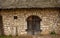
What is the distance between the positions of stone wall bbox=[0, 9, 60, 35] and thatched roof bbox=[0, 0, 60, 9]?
1.47 feet

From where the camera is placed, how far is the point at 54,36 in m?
15.1

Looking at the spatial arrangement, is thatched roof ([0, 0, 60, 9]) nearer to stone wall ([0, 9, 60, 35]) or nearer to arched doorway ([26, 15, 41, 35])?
stone wall ([0, 9, 60, 35])

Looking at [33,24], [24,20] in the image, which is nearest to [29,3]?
[24,20]

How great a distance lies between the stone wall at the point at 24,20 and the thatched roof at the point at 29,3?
1.47 feet

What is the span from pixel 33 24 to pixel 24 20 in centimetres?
88

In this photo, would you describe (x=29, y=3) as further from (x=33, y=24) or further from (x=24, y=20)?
(x=33, y=24)

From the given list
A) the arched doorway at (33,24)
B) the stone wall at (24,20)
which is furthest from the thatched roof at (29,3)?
the arched doorway at (33,24)

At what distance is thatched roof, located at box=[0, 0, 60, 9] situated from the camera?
1546 centimetres

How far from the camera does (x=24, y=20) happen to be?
15.9 metres

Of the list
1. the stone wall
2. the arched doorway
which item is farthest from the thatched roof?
the arched doorway

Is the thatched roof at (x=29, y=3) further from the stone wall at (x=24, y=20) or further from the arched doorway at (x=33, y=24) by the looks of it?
the arched doorway at (x=33, y=24)

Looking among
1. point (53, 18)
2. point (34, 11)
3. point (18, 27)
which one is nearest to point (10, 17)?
point (18, 27)

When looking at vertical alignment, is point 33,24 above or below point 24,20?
below

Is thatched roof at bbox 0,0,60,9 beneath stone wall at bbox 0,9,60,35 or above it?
above
